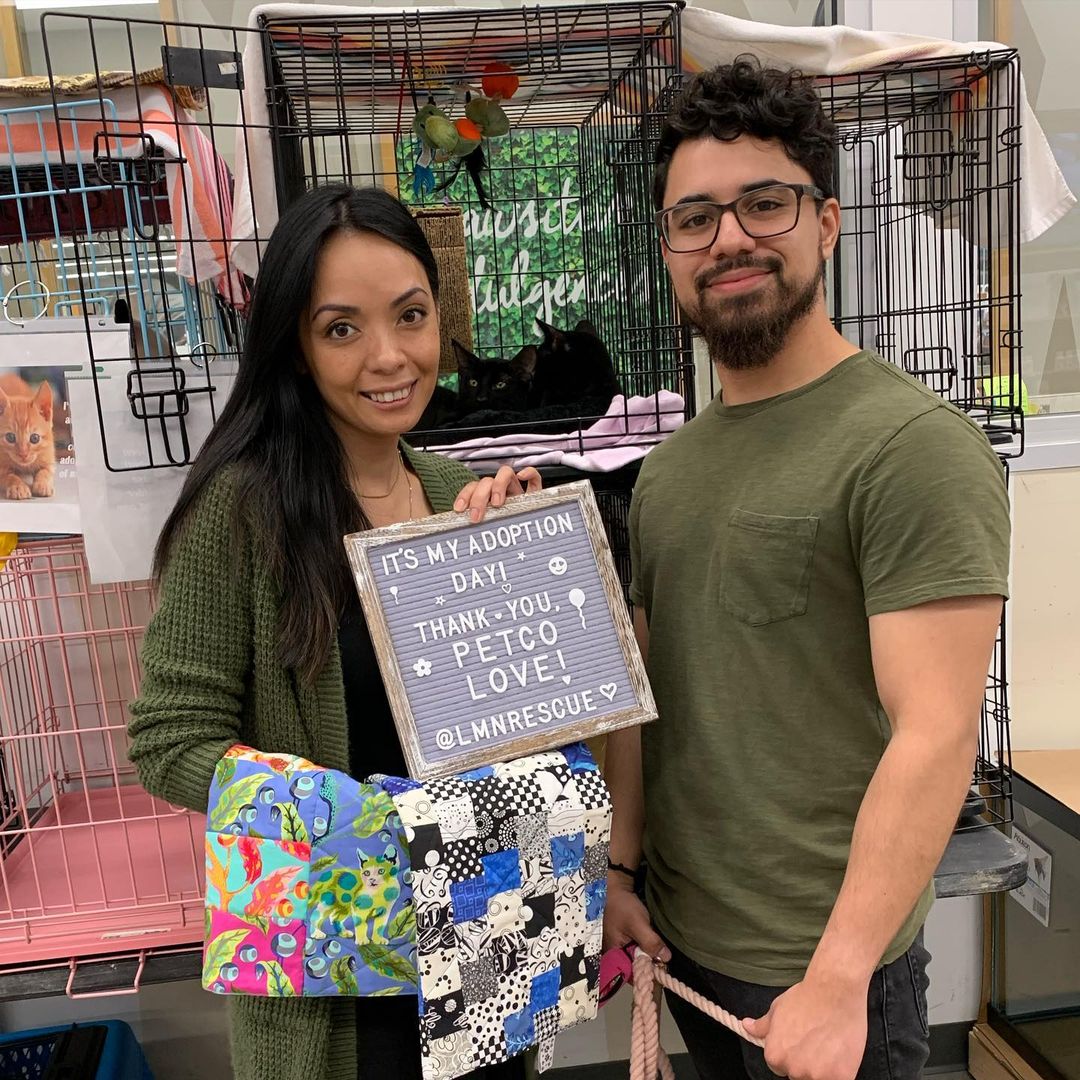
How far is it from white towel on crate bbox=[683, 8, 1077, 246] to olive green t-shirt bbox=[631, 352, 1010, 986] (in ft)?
2.36

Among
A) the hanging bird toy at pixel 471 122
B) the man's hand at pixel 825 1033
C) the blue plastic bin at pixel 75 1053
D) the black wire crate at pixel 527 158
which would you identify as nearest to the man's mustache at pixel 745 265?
the black wire crate at pixel 527 158

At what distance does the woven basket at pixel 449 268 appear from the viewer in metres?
1.61

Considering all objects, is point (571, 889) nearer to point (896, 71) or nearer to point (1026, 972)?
point (896, 71)

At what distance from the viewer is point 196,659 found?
99 cm

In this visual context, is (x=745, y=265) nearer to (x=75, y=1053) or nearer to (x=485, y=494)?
(x=485, y=494)

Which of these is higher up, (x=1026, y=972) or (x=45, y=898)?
(x=45, y=898)

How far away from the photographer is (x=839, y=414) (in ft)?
3.18

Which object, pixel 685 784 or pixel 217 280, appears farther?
pixel 217 280

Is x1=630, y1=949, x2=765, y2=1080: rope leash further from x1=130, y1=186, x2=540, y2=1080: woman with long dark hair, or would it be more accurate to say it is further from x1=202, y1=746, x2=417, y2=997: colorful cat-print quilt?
x1=202, y1=746, x2=417, y2=997: colorful cat-print quilt

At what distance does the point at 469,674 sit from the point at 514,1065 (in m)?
0.50

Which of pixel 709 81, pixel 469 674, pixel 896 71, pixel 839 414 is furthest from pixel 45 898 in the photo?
pixel 896 71

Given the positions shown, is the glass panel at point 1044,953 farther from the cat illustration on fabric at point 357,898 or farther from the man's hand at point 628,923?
the cat illustration on fabric at point 357,898

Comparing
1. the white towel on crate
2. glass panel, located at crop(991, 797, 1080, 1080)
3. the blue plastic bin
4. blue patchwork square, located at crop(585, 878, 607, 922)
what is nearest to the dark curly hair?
the white towel on crate

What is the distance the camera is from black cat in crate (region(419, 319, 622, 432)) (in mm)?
1741
